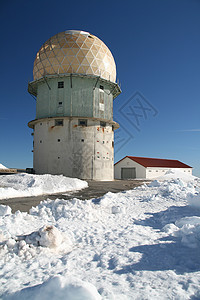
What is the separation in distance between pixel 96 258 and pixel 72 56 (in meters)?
20.2

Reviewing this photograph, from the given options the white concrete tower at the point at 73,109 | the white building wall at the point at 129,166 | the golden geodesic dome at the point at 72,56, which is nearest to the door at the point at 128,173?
the white building wall at the point at 129,166

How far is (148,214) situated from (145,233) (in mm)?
1713

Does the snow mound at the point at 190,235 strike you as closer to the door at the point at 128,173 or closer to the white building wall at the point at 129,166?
the white building wall at the point at 129,166

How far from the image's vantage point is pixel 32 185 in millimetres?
9391

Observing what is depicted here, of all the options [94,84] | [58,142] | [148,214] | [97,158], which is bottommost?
[148,214]

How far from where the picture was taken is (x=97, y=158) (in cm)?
1952

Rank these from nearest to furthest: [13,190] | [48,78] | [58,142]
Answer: [13,190], [58,142], [48,78]

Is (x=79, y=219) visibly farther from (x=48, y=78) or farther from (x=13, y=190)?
(x=48, y=78)

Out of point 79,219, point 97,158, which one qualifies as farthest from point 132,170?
point 79,219

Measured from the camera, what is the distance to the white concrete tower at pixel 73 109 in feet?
61.7

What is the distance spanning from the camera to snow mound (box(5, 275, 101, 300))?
1867 millimetres

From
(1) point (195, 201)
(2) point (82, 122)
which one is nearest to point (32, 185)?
(1) point (195, 201)

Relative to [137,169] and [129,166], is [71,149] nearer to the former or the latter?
[137,169]

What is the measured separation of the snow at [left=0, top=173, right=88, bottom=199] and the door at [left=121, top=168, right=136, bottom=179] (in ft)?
60.5
